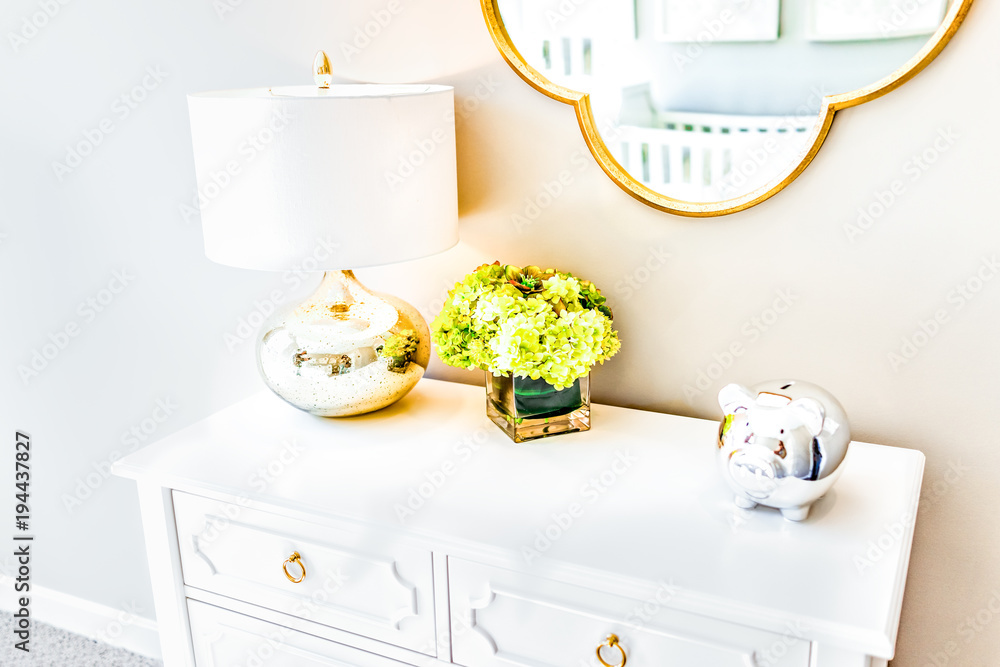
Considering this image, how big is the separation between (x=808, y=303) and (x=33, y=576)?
6.51 ft

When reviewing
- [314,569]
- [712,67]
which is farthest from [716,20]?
[314,569]

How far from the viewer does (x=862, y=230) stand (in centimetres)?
114

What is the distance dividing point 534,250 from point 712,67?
396mm

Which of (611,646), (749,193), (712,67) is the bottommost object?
(611,646)

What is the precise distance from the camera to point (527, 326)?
44.6 inches

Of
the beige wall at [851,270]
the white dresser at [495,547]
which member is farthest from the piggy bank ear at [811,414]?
the beige wall at [851,270]

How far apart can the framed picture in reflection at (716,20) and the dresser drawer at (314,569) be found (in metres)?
0.77

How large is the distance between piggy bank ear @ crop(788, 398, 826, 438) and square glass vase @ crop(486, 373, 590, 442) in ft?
1.19

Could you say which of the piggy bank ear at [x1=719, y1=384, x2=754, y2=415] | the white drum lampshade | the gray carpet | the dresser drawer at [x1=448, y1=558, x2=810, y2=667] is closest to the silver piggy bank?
the piggy bank ear at [x1=719, y1=384, x2=754, y2=415]

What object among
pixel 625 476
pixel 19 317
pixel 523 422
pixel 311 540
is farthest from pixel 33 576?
pixel 625 476

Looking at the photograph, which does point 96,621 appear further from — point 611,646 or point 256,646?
point 611,646

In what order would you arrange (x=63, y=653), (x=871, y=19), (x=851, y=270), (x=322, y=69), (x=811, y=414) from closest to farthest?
1. (x=811, y=414)
2. (x=871, y=19)
3. (x=851, y=270)
4. (x=322, y=69)
5. (x=63, y=653)

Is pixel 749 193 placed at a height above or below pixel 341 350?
above

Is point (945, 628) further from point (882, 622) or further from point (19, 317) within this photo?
point (19, 317)
